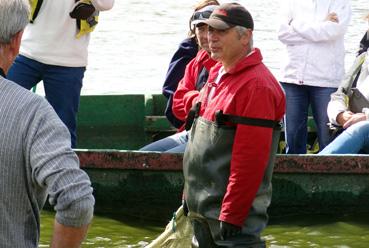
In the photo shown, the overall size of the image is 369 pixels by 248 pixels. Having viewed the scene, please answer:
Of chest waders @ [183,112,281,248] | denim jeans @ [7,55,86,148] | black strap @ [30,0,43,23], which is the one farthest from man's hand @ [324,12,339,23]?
chest waders @ [183,112,281,248]

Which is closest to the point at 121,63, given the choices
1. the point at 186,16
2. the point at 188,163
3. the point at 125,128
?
the point at 186,16

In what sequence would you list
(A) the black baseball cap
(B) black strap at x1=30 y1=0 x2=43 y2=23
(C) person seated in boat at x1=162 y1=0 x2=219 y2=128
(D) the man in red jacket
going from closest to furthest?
(D) the man in red jacket → (A) the black baseball cap → (C) person seated in boat at x1=162 y1=0 x2=219 y2=128 → (B) black strap at x1=30 y1=0 x2=43 y2=23

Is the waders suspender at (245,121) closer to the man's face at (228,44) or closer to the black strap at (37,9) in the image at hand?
the man's face at (228,44)

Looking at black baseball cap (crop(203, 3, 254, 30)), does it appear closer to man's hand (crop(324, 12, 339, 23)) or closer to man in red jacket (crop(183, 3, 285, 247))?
man in red jacket (crop(183, 3, 285, 247))

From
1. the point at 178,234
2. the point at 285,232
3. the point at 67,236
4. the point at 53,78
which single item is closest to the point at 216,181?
the point at 178,234

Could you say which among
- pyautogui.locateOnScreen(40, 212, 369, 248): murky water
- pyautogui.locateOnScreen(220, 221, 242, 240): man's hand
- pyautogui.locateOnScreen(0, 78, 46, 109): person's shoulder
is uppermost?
pyautogui.locateOnScreen(0, 78, 46, 109): person's shoulder

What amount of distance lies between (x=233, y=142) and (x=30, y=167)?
1.81 meters

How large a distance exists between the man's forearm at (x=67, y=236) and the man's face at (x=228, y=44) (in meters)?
1.95

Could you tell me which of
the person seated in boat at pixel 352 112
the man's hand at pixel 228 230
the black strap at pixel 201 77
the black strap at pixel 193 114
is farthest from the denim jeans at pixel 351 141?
the man's hand at pixel 228 230

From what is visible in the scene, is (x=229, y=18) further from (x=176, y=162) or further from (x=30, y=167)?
(x=176, y=162)

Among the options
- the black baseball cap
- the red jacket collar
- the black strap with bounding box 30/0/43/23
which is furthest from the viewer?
the black strap with bounding box 30/0/43/23

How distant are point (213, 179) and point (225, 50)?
0.61 metres

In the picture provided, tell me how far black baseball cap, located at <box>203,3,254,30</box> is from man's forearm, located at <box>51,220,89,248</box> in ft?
6.51

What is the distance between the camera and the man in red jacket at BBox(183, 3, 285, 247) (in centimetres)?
475
